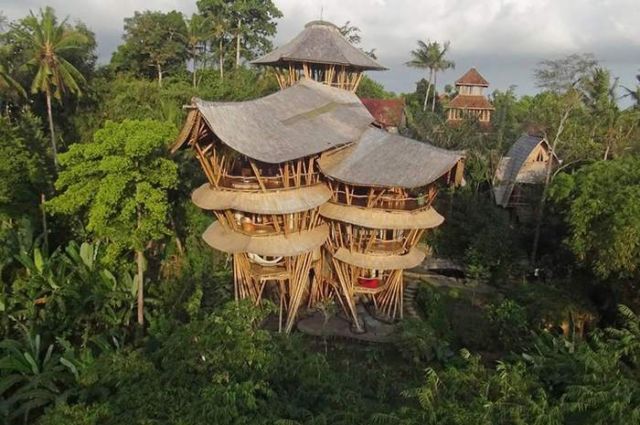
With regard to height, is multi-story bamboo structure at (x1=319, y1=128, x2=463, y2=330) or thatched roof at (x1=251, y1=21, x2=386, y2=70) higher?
thatched roof at (x1=251, y1=21, x2=386, y2=70)

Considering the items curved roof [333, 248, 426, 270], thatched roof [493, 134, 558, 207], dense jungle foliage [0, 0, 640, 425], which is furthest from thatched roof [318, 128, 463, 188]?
thatched roof [493, 134, 558, 207]

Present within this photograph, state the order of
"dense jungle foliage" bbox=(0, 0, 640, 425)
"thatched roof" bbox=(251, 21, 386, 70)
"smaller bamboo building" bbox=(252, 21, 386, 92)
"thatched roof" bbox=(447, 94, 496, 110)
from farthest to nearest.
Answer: "thatched roof" bbox=(447, 94, 496, 110)
"smaller bamboo building" bbox=(252, 21, 386, 92)
"thatched roof" bbox=(251, 21, 386, 70)
"dense jungle foliage" bbox=(0, 0, 640, 425)

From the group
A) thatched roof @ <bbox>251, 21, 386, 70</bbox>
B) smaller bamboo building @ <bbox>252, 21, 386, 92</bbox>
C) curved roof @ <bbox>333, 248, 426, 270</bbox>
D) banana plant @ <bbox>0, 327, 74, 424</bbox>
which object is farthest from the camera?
smaller bamboo building @ <bbox>252, 21, 386, 92</bbox>

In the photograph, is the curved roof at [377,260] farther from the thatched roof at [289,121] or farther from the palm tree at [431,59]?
the palm tree at [431,59]

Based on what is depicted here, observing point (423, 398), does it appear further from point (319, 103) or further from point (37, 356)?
point (319, 103)

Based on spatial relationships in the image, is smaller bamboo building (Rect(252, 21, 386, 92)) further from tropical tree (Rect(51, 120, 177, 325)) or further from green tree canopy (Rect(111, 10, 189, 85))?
green tree canopy (Rect(111, 10, 189, 85))

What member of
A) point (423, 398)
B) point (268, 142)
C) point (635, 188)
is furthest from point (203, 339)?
point (635, 188)

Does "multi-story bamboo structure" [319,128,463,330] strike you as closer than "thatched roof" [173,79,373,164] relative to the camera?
No

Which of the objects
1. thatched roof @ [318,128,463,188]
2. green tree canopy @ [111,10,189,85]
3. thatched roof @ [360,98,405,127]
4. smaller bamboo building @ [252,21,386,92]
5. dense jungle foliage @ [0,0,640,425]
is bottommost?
dense jungle foliage @ [0,0,640,425]
